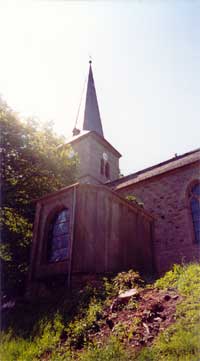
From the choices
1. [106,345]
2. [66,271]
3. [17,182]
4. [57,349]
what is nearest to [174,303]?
[106,345]

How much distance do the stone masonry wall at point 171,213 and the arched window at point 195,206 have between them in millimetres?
237

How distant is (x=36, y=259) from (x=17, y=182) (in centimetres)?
439

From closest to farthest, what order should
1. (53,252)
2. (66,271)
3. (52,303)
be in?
(52,303), (66,271), (53,252)

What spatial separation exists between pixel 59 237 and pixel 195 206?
787 centimetres

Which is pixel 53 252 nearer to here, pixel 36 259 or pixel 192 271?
pixel 36 259

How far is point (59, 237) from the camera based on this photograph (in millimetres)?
9664

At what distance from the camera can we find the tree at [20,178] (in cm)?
1209

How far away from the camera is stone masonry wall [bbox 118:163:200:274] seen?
13.8 meters

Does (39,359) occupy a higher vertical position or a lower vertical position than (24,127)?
lower

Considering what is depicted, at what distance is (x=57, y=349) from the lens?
4.94 meters

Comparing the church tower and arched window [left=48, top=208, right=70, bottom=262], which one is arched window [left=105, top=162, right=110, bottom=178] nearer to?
the church tower

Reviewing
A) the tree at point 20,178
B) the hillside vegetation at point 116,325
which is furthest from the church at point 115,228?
the tree at point 20,178

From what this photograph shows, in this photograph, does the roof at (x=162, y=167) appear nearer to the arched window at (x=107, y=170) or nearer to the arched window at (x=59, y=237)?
the arched window at (x=59, y=237)

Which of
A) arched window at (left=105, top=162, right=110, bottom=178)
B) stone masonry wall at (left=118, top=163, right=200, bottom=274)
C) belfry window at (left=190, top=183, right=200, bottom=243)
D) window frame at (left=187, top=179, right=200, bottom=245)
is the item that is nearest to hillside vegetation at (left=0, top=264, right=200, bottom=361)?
stone masonry wall at (left=118, top=163, right=200, bottom=274)
